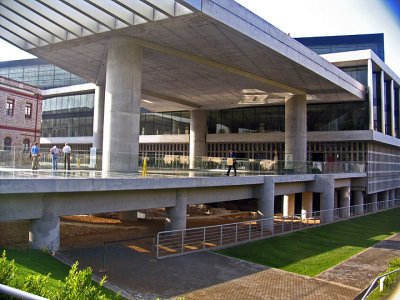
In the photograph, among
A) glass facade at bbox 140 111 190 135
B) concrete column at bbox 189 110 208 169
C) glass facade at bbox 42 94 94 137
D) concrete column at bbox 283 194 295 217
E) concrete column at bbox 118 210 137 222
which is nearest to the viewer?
concrete column at bbox 118 210 137 222

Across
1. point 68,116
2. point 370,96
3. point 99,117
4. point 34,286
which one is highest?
point 370,96

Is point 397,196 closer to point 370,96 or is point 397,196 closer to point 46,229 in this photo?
point 370,96

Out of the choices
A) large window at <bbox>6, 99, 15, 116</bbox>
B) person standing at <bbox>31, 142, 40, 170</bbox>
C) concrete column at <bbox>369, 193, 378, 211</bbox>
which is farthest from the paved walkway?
large window at <bbox>6, 99, 15, 116</bbox>

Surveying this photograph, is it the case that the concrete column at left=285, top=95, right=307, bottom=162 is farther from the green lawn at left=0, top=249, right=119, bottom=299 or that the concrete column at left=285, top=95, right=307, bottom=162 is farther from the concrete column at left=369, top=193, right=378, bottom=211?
the green lawn at left=0, top=249, right=119, bottom=299

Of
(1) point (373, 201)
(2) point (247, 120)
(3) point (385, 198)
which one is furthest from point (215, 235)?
(3) point (385, 198)

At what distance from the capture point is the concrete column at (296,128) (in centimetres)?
3691

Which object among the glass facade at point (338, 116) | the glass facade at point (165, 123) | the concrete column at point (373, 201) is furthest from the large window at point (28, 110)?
the concrete column at point (373, 201)

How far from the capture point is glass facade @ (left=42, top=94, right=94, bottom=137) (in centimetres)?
5722

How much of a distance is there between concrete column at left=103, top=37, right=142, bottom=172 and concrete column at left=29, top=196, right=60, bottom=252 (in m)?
7.72

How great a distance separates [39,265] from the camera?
11.2 m

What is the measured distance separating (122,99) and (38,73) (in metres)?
74.2

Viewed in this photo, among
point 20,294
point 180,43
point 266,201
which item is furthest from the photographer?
point 266,201

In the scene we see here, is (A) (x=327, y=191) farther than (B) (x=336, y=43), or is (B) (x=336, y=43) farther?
(B) (x=336, y=43)

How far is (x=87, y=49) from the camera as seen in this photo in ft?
81.8
